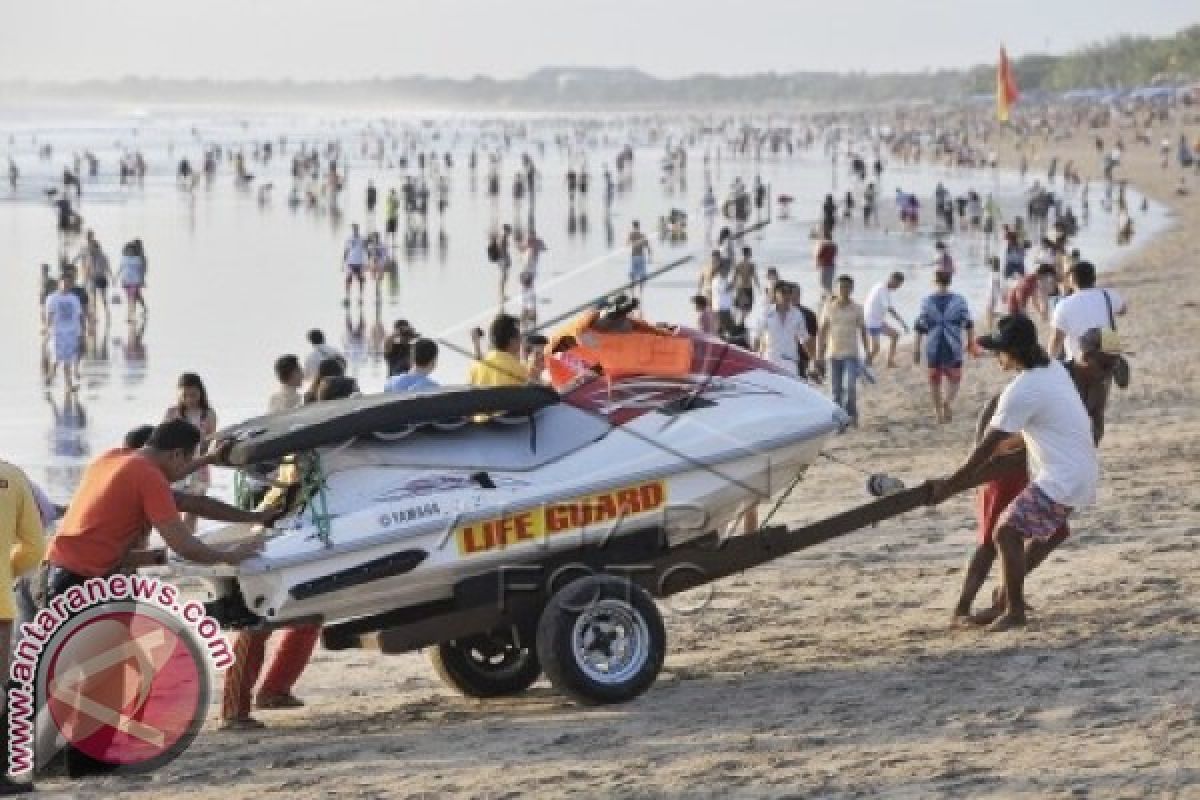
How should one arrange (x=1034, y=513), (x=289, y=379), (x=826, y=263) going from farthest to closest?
(x=826, y=263)
(x=289, y=379)
(x=1034, y=513)

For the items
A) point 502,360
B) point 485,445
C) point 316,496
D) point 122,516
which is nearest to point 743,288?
point 502,360

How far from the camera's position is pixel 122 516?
362 inches

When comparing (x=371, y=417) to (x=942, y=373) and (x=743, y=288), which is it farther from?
(x=743, y=288)

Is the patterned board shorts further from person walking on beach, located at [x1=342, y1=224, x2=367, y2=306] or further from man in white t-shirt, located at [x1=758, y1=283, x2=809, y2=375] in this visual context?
person walking on beach, located at [x1=342, y1=224, x2=367, y2=306]

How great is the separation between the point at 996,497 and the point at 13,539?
4.97m

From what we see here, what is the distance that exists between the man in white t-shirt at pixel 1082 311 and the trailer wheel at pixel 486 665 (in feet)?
19.1

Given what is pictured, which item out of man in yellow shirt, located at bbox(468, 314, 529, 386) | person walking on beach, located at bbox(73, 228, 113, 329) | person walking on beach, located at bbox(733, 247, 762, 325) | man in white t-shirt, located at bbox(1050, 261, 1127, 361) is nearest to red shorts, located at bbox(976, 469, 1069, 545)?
man in yellow shirt, located at bbox(468, 314, 529, 386)

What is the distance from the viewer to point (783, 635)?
11.7m

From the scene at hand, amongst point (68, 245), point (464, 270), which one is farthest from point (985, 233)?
point (68, 245)

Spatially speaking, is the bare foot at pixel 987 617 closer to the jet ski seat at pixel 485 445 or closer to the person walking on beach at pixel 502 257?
the jet ski seat at pixel 485 445

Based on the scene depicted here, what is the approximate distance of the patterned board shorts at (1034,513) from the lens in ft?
34.9

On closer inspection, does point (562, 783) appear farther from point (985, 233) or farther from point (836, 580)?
point (985, 233)

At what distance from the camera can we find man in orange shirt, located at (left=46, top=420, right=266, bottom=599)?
916 cm

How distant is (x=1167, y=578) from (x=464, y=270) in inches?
1433
